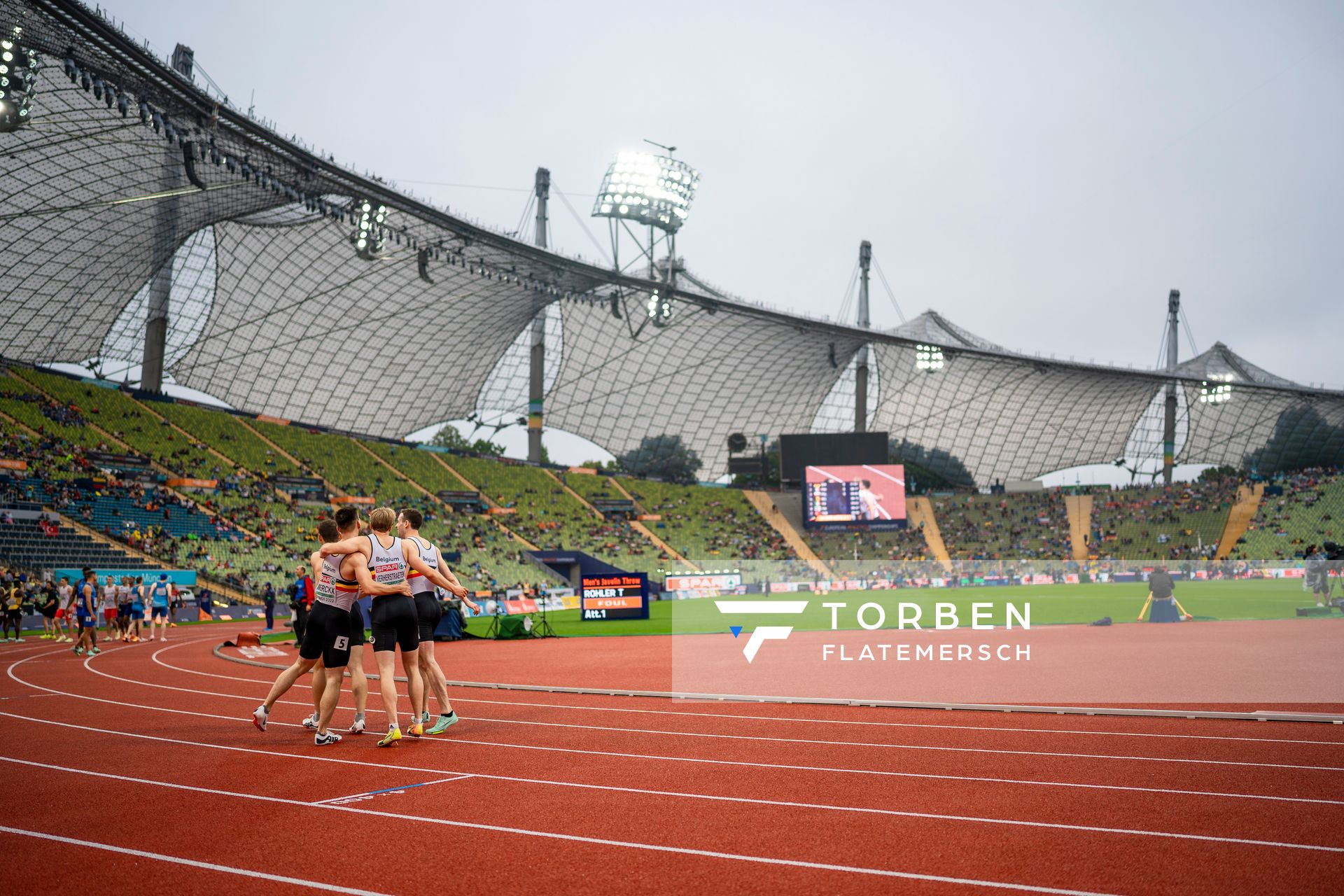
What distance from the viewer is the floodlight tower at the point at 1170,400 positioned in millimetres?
78000

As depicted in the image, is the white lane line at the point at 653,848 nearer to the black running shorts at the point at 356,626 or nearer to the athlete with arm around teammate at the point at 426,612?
the black running shorts at the point at 356,626

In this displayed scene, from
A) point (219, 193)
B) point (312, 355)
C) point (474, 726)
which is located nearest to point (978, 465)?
point (312, 355)

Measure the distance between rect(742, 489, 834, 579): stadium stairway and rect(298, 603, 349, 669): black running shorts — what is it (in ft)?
182

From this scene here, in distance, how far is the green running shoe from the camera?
29.0ft

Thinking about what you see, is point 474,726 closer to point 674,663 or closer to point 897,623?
point 674,663

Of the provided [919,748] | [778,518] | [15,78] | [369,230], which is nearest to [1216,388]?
[778,518]

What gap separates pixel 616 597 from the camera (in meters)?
30.5

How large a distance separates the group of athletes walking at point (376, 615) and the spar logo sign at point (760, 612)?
7.41 m

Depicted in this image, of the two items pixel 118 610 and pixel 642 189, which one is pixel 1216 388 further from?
pixel 118 610

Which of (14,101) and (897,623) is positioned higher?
(14,101)

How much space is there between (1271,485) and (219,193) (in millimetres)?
62814

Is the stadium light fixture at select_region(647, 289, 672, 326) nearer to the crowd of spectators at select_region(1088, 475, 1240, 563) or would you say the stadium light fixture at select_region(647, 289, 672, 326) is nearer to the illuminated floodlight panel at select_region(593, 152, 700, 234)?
the illuminated floodlight panel at select_region(593, 152, 700, 234)

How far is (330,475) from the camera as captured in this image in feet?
175

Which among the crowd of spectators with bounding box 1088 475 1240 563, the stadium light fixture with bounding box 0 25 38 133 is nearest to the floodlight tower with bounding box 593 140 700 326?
the stadium light fixture with bounding box 0 25 38 133
